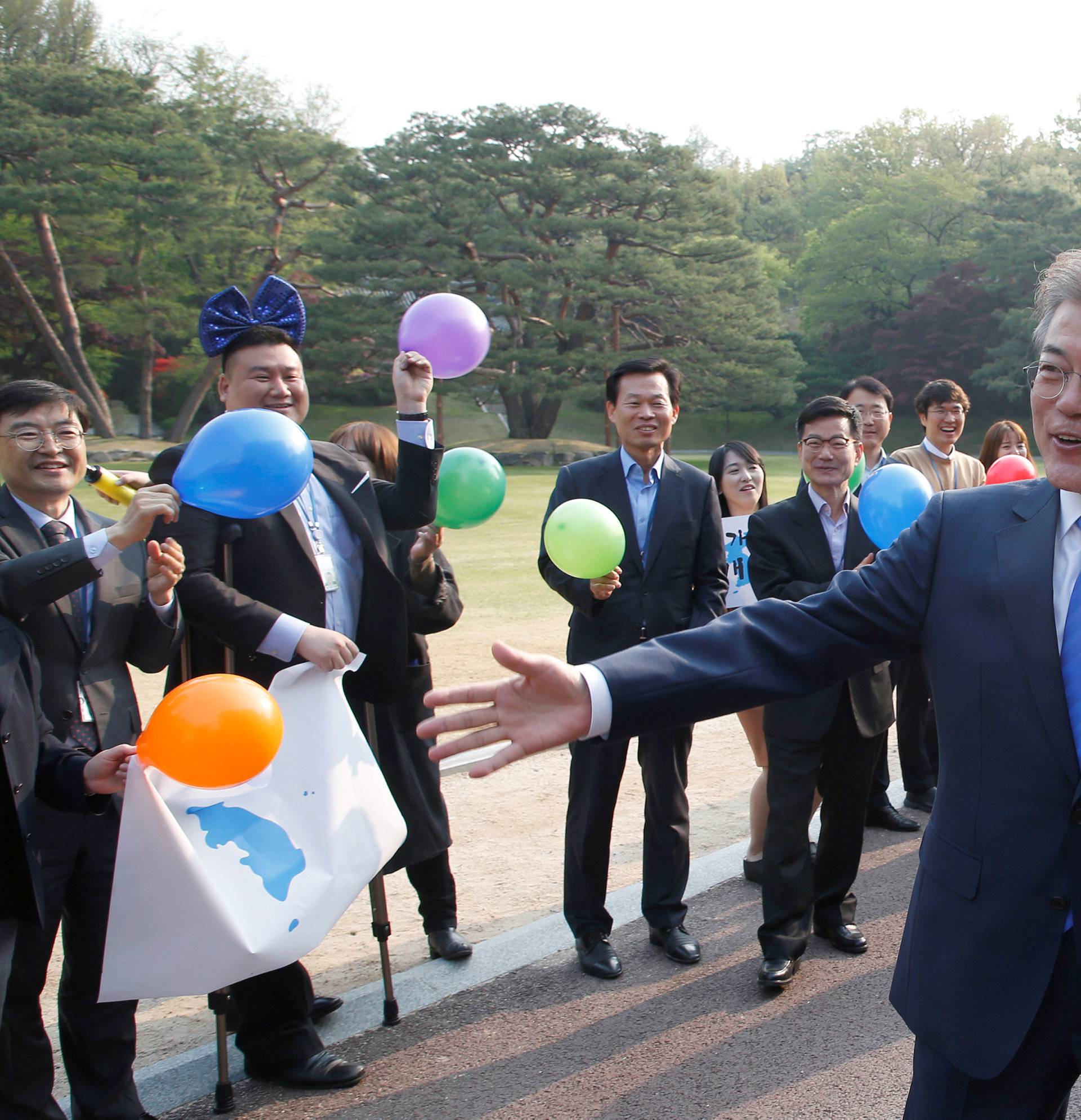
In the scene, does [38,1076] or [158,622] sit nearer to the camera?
[38,1076]

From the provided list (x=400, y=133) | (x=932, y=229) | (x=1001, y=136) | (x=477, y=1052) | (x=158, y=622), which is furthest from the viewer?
(x=1001, y=136)

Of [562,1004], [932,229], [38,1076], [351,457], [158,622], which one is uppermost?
[932,229]

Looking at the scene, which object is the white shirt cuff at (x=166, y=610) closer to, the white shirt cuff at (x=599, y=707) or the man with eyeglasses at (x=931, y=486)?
the white shirt cuff at (x=599, y=707)

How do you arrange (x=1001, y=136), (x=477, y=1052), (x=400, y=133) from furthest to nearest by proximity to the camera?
(x=1001, y=136), (x=400, y=133), (x=477, y=1052)

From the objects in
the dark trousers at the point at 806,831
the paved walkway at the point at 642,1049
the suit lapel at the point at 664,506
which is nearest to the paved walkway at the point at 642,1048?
the paved walkway at the point at 642,1049

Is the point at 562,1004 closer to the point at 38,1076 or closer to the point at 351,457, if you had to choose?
the point at 38,1076

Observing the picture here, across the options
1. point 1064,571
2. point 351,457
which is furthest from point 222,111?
point 1064,571

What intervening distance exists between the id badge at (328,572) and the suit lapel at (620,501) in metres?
1.25

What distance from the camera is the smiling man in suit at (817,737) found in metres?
3.96

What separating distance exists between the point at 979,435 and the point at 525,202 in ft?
71.0

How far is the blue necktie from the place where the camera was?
5.79ft

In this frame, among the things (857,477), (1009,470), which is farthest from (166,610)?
(1009,470)

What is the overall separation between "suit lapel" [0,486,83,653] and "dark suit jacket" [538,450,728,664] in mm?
1857

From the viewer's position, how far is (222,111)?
35.9 metres
